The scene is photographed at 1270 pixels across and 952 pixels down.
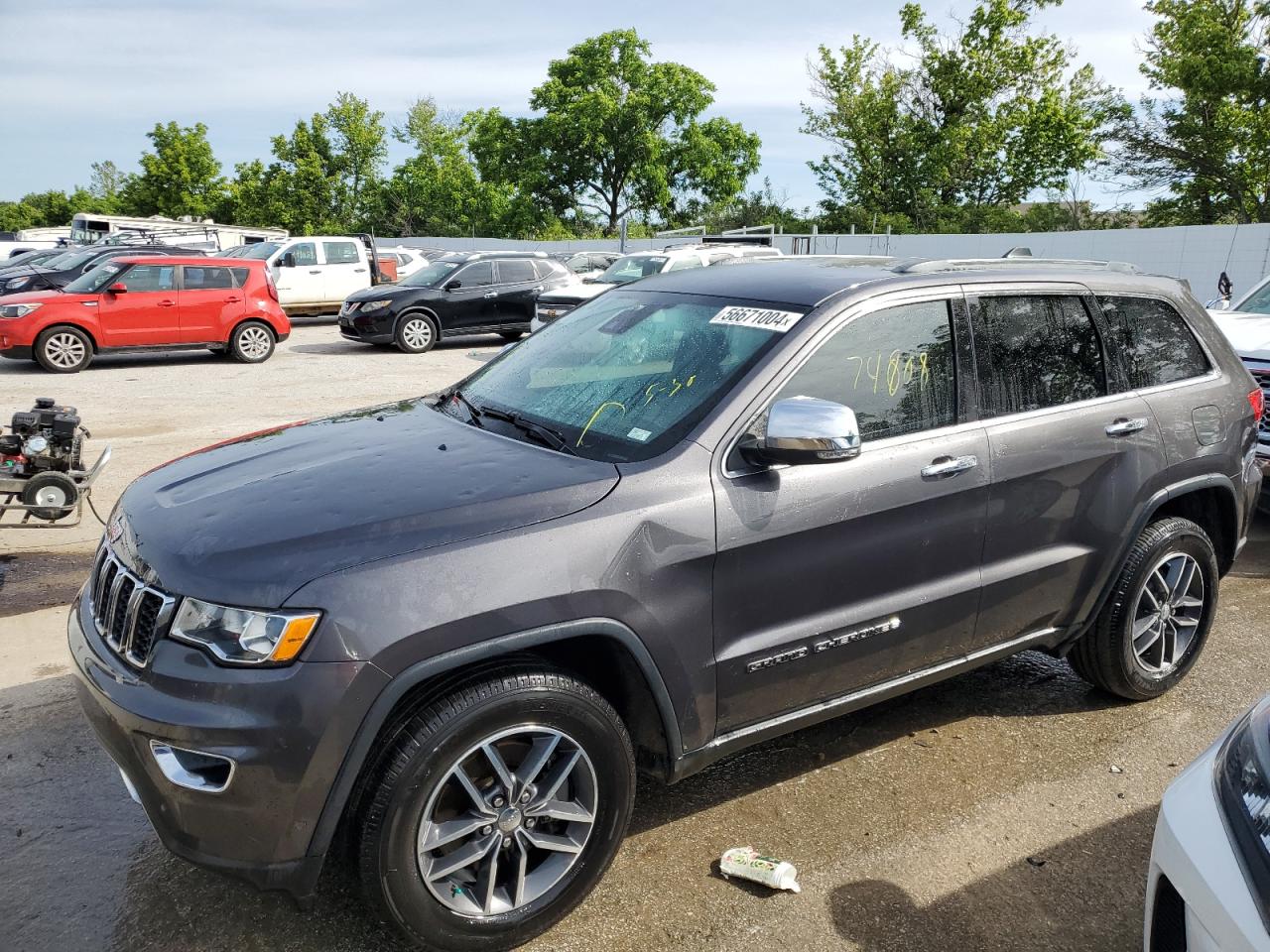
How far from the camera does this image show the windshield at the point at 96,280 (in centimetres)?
1447

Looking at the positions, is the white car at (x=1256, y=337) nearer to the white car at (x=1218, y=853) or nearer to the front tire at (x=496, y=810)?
the white car at (x=1218, y=853)

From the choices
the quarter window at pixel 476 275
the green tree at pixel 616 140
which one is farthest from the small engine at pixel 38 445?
the green tree at pixel 616 140

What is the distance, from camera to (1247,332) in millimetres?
7207

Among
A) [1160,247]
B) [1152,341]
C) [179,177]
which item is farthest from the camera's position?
[179,177]

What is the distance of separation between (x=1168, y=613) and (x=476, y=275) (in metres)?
14.8

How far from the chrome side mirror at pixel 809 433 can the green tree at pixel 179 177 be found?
182 ft

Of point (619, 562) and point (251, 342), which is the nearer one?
point (619, 562)

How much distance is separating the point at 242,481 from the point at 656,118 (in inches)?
2077

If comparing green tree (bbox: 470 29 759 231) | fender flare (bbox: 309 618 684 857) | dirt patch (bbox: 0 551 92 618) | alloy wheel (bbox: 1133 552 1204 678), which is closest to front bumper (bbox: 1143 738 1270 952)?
fender flare (bbox: 309 618 684 857)

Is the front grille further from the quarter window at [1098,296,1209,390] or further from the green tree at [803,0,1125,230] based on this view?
the green tree at [803,0,1125,230]

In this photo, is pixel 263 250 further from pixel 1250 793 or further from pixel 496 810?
pixel 1250 793

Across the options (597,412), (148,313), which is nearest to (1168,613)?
(597,412)

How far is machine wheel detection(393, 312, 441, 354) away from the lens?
655 inches

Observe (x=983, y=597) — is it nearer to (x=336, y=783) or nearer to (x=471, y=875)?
(x=471, y=875)
